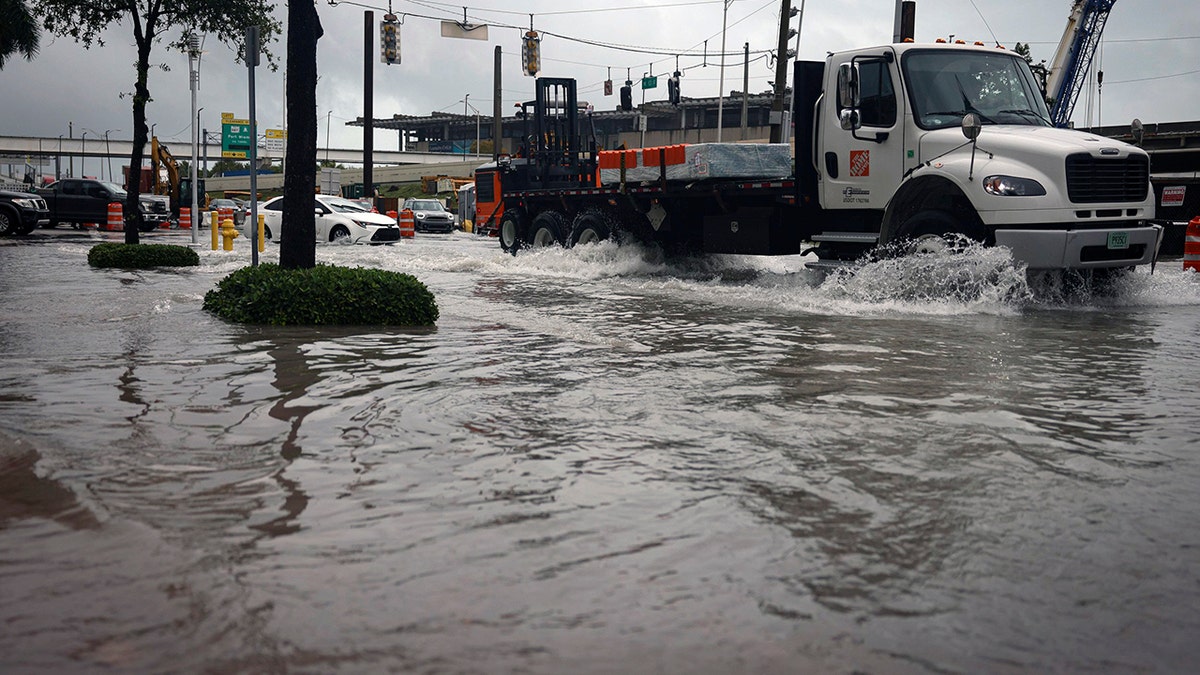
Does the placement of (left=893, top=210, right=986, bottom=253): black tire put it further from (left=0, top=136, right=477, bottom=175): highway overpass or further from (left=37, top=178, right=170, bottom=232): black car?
(left=0, top=136, right=477, bottom=175): highway overpass

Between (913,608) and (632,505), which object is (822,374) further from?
(913,608)

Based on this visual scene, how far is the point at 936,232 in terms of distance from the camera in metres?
12.8

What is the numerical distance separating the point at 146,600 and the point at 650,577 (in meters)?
1.54

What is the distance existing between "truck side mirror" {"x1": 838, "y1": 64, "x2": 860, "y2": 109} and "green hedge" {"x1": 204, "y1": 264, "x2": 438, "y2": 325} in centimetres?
584

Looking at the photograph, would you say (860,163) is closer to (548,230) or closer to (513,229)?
(548,230)

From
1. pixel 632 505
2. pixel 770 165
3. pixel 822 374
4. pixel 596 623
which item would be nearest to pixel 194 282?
pixel 770 165

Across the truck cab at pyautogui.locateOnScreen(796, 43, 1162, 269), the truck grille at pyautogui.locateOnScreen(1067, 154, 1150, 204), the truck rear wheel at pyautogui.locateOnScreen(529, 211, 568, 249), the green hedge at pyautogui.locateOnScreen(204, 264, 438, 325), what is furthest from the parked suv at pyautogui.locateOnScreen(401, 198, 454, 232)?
the truck grille at pyautogui.locateOnScreen(1067, 154, 1150, 204)

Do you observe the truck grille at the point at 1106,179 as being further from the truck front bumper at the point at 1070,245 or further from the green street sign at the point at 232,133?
the green street sign at the point at 232,133

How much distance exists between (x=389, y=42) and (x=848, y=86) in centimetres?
2311

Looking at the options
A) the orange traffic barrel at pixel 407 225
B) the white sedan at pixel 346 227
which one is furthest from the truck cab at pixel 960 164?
the orange traffic barrel at pixel 407 225

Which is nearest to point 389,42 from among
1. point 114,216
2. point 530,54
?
point 530,54

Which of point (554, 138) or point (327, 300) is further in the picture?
point (554, 138)

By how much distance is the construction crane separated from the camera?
36.0 meters

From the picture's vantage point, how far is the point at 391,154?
127938 mm
